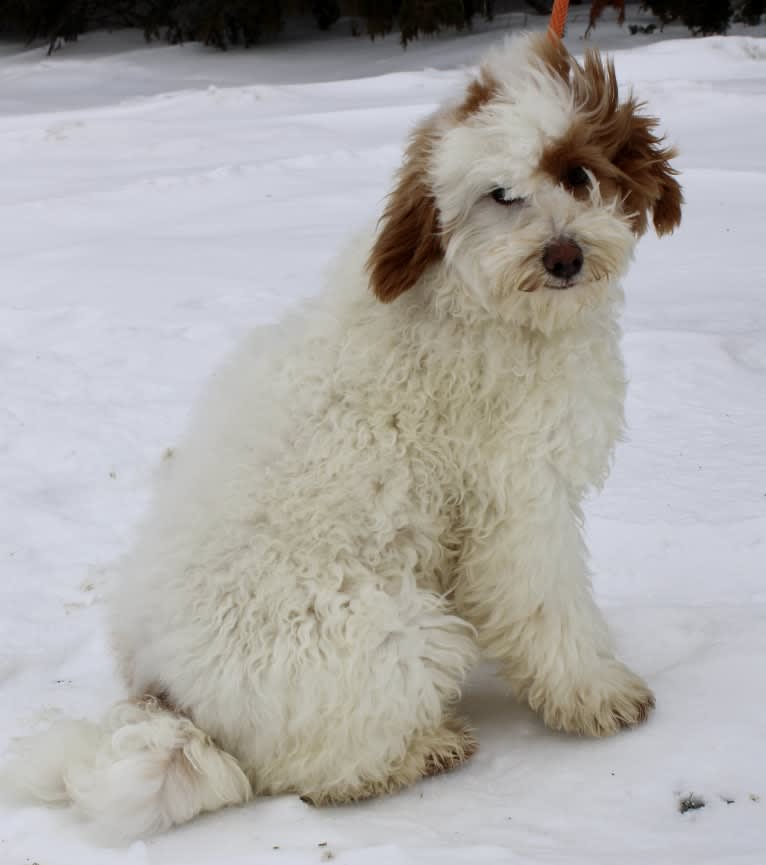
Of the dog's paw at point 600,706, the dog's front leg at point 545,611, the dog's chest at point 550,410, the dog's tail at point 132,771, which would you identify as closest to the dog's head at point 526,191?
the dog's chest at point 550,410

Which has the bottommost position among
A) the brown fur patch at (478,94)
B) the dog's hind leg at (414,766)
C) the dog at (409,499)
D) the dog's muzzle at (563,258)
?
the dog's hind leg at (414,766)

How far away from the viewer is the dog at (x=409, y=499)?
255 centimetres

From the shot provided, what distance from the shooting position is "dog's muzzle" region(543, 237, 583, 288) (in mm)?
2504

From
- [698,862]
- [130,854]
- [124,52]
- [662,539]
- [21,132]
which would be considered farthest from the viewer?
[124,52]

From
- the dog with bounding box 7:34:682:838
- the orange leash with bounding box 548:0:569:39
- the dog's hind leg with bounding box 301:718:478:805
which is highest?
the orange leash with bounding box 548:0:569:39

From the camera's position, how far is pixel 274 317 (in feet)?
17.6

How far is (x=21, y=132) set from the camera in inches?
337

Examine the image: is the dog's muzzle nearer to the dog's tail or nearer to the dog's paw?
the dog's paw

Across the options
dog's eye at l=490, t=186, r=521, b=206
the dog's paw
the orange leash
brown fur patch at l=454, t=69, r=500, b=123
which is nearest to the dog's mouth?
dog's eye at l=490, t=186, r=521, b=206

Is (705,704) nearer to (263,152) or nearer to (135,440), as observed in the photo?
(135,440)

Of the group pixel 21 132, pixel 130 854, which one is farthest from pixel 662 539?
pixel 21 132

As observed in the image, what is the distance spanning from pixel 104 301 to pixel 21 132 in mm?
3373

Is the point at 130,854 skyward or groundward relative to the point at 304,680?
groundward

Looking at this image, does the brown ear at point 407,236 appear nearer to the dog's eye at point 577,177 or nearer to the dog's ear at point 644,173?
the dog's eye at point 577,177
